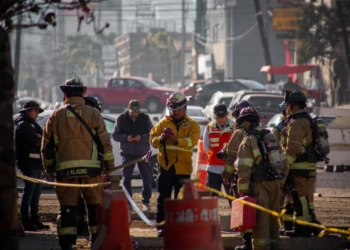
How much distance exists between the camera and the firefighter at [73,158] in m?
8.54

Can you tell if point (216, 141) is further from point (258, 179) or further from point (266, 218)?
point (266, 218)

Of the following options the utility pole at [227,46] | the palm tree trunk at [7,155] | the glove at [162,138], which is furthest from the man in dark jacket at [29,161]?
the utility pole at [227,46]

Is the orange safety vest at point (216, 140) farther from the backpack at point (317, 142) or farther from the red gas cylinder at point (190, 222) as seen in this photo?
the red gas cylinder at point (190, 222)

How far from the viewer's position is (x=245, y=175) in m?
8.89

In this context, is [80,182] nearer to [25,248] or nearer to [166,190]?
[25,248]

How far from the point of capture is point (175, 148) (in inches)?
401

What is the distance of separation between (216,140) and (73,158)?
148 inches

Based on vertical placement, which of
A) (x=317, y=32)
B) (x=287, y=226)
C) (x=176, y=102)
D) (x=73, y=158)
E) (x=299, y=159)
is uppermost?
(x=317, y=32)

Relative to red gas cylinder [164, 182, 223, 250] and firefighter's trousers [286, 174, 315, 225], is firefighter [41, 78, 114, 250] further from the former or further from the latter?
firefighter's trousers [286, 174, 315, 225]

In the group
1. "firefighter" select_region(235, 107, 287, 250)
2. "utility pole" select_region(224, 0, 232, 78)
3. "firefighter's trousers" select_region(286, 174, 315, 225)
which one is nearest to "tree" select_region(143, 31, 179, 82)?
"utility pole" select_region(224, 0, 232, 78)

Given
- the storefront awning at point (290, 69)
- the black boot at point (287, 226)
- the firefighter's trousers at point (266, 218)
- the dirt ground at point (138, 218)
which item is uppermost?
the storefront awning at point (290, 69)

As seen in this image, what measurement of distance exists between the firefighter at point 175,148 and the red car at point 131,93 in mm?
32061

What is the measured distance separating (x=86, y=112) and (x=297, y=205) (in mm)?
3008

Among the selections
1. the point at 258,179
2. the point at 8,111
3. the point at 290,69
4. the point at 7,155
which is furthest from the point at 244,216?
the point at 290,69
